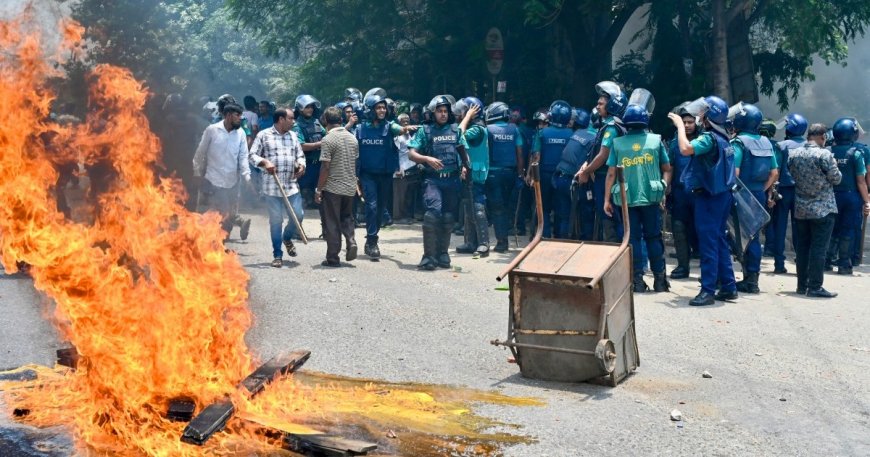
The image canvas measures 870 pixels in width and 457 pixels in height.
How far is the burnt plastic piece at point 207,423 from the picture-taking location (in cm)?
534

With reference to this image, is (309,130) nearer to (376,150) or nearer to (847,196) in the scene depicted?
(376,150)

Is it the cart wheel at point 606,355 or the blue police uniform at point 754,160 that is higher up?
the blue police uniform at point 754,160

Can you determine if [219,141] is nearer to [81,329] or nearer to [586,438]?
[81,329]

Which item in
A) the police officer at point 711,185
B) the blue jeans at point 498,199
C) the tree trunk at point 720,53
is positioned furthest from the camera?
the tree trunk at point 720,53

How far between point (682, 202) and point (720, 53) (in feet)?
18.6

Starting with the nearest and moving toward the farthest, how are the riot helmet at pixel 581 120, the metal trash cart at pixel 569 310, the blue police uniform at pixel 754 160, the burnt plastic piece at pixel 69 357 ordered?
the burnt plastic piece at pixel 69 357 → the metal trash cart at pixel 569 310 → the blue police uniform at pixel 754 160 → the riot helmet at pixel 581 120

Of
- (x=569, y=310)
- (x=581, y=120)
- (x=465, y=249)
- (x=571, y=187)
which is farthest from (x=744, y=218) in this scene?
(x=569, y=310)

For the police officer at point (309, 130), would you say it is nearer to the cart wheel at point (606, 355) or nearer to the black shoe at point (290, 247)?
the black shoe at point (290, 247)

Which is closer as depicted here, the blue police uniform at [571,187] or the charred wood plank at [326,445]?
the charred wood plank at [326,445]

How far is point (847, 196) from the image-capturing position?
12805 millimetres

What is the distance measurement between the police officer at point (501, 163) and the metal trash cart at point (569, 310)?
6.78 meters

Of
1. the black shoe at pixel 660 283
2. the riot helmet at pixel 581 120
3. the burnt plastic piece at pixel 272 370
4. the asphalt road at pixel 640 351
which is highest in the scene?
the riot helmet at pixel 581 120

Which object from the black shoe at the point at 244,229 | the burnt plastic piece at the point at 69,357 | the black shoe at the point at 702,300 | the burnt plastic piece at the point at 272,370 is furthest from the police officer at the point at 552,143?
the burnt plastic piece at the point at 69,357

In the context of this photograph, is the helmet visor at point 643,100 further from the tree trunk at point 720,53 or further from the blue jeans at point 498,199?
the tree trunk at point 720,53
